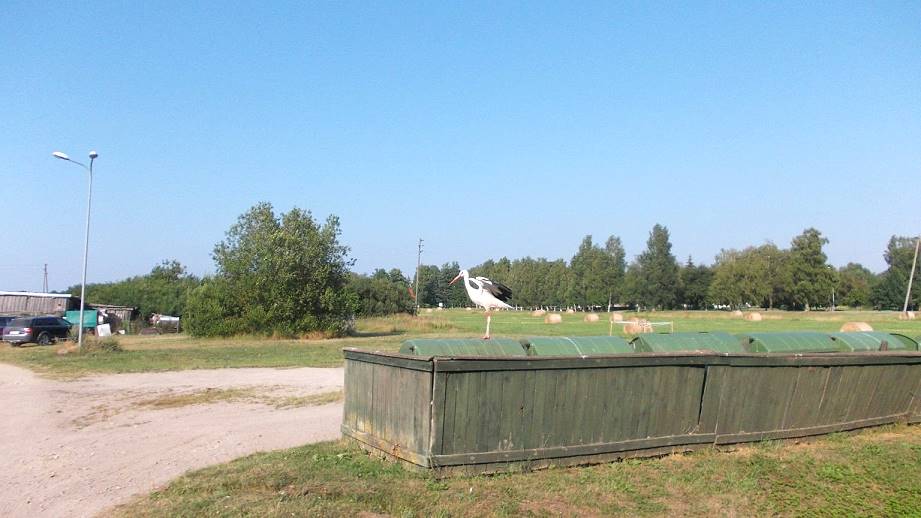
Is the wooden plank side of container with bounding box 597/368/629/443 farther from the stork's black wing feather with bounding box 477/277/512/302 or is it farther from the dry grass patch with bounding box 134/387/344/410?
the stork's black wing feather with bounding box 477/277/512/302

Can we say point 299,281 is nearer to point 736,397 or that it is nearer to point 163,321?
point 163,321

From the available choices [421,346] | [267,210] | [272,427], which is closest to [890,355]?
[421,346]

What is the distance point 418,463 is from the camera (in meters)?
7.38

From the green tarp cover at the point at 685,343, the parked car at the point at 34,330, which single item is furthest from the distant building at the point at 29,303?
the green tarp cover at the point at 685,343

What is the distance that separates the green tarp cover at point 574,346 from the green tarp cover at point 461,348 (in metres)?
0.24

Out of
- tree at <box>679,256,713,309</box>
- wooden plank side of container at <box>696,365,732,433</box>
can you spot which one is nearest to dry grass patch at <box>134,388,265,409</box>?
wooden plank side of container at <box>696,365,732,433</box>

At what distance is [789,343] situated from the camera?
10.5 meters

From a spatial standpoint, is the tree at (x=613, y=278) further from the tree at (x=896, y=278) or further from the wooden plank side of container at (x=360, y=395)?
the wooden plank side of container at (x=360, y=395)

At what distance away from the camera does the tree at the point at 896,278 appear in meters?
112

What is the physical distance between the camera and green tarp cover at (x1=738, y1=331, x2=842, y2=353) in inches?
404

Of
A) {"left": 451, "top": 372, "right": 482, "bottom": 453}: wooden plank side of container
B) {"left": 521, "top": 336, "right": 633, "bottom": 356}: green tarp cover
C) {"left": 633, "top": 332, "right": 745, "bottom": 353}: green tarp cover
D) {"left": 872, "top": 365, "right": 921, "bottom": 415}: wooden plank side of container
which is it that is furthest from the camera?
{"left": 872, "top": 365, "right": 921, "bottom": 415}: wooden plank side of container

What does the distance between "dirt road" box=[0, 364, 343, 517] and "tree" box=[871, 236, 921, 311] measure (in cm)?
11279

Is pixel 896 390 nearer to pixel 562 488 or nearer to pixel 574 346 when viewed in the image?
pixel 574 346

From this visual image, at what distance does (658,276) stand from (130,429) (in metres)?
109
